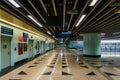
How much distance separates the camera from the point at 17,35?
10.7m

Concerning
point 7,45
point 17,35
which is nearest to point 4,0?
point 7,45

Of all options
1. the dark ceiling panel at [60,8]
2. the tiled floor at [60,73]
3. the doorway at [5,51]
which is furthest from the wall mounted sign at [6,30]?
the tiled floor at [60,73]

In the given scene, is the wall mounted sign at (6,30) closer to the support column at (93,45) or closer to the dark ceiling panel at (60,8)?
the dark ceiling panel at (60,8)

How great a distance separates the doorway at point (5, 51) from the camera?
8.68 meters

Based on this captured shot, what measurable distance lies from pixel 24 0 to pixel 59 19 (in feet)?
7.43

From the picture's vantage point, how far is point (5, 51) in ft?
29.9

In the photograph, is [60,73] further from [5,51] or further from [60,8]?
[5,51]

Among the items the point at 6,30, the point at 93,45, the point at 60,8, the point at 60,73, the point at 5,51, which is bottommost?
the point at 60,73

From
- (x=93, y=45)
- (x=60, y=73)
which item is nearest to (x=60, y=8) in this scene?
(x=60, y=73)

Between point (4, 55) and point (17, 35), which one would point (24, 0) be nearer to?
point (4, 55)

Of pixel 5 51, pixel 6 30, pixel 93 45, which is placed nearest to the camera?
pixel 6 30

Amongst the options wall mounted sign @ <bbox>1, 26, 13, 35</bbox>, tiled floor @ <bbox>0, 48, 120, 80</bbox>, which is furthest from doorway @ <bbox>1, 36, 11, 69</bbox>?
tiled floor @ <bbox>0, 48, 120, 80</bbox>

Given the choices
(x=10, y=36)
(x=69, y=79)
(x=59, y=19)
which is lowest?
(x=69, y=79)

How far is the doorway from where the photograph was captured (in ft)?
28.5
